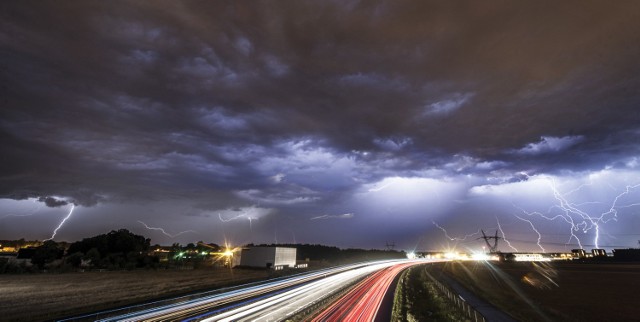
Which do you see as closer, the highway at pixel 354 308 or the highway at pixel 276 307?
the highway at pixel 276 307

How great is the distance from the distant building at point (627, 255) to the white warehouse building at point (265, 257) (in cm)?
18986

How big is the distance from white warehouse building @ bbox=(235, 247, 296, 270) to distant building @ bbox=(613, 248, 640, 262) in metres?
190

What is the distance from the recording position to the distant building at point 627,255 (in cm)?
17800

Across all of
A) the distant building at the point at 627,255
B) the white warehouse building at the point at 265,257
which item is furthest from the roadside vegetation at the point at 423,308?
the distant building at the point at 627,255

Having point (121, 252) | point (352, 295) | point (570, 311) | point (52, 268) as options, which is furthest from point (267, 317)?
point (121, 252)

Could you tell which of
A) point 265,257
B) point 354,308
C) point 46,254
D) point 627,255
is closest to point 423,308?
point 354,308

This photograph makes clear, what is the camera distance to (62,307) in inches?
1328

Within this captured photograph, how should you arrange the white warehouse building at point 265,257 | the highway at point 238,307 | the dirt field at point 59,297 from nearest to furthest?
the highway at point 238,307 < the dirt field at point 59,297 < the white warehouse building at point 265,257

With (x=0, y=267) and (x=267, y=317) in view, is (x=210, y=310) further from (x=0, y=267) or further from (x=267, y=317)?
(x=0, y=267)

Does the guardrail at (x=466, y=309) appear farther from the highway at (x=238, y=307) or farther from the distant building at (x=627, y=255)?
the distant building at (x=627, y=255)

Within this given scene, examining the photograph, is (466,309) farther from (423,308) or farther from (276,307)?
(276,307)

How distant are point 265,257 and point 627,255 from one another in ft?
673

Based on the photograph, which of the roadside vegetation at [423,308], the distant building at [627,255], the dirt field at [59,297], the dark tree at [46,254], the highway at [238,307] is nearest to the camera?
the highway at [238,307]

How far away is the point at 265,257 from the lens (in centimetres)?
9681
